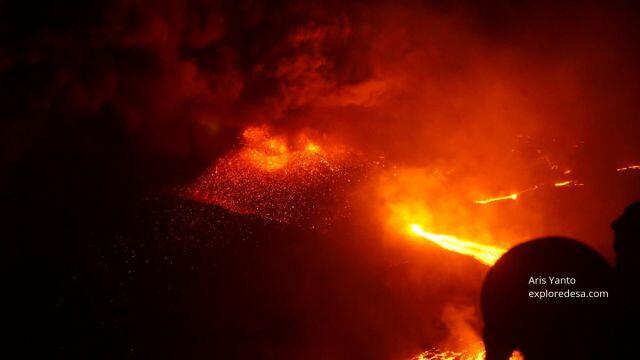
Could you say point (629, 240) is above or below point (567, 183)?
below

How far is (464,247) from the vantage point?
6816mm

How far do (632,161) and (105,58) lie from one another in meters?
9.40

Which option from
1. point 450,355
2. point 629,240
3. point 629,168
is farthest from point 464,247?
point 629,168

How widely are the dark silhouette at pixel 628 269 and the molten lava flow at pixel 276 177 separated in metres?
4.55

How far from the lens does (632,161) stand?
8227 millimetres

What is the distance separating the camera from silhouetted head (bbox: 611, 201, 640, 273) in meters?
2.97

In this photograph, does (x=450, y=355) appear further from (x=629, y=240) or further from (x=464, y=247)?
(x=629, y=240)

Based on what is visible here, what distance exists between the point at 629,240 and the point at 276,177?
5020 millimetres

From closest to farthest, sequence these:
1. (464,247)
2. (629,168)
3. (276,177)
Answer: (464,247), (276,177), (629,168)

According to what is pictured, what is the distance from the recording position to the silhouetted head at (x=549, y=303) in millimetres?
2902

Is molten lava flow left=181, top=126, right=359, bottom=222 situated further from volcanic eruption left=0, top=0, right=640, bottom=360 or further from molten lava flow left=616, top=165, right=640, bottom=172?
molten lava flow left=616, top=165, right=640, bottom=172

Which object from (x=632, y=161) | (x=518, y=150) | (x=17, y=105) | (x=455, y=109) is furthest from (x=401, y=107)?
(x=17, y=105)

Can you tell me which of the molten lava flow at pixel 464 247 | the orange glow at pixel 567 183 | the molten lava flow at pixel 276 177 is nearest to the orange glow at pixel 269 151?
the molten lava flow at pixel 276 177

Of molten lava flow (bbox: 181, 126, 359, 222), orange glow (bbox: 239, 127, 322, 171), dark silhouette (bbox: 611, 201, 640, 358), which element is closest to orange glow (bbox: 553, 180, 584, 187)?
molten lava flow (bbox: 181, 126, 359, 222)
